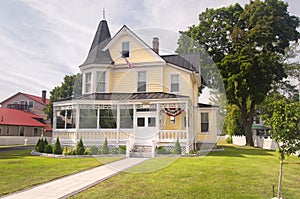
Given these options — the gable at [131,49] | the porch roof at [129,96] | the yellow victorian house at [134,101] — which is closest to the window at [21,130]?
the yellow victorian house at [134,101]

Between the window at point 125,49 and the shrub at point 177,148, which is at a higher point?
the window at point 125,49

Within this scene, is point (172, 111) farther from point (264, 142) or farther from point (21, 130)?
point (21, 130)

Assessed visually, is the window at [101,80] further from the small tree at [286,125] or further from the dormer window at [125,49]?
the small tree at [286,125]

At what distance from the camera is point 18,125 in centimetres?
3145

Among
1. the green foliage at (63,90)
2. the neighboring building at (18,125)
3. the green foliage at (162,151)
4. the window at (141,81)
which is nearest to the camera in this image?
the green foliage at (162,151)

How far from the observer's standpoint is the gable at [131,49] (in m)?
18.4

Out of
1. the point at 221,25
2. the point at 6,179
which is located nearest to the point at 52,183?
the point at 6,179

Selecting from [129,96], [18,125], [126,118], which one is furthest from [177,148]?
[18,125]

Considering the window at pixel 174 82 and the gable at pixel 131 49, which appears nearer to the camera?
the window at pixel 174 82

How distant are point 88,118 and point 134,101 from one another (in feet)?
11.6

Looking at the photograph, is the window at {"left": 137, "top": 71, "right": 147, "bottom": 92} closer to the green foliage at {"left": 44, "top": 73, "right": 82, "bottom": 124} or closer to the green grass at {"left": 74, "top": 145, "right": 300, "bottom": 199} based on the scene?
the green grass at {"left": 74, "top": 145, "right": 300, "bottom": 199}

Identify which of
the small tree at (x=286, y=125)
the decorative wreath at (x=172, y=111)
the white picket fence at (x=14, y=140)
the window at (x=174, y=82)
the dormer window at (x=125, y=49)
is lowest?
the white picket fence at (x=14, y=140)

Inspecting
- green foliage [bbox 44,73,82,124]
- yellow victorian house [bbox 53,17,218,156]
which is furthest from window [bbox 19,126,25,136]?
yellow victorian house [bbox 53,17,218,156]

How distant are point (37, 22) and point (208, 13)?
20490 mm
